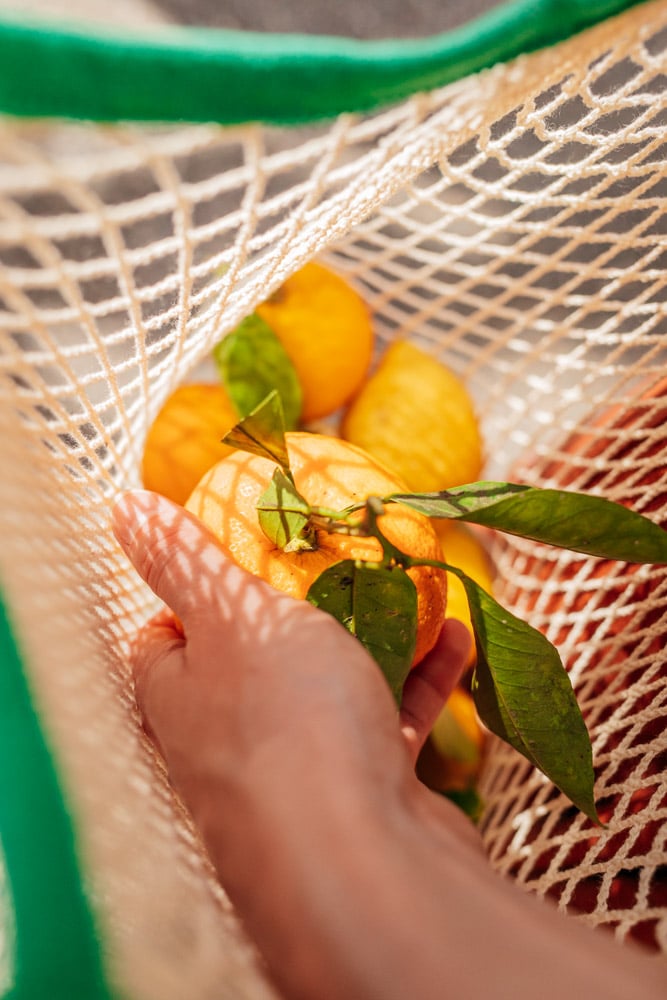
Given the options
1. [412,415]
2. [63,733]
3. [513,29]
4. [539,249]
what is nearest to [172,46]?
[513,29]

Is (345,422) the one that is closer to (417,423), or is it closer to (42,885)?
(417,423)

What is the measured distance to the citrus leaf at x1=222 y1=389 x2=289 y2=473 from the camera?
302 millimetres

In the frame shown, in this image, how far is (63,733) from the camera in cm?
28

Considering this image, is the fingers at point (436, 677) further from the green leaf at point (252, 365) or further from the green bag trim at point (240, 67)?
the green bag trim at point (240, 67)

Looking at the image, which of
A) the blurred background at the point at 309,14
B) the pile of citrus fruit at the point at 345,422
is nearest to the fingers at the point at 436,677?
the pile of citrus fruit at the point at 345,422

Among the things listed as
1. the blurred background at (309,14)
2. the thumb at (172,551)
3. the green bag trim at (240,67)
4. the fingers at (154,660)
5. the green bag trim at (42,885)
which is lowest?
the green bag trim at (42,885)

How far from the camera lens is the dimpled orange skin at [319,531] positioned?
333 mm

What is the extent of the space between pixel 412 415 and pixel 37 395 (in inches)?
11.0

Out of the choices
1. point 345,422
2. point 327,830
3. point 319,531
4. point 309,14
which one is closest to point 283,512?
point 319,531

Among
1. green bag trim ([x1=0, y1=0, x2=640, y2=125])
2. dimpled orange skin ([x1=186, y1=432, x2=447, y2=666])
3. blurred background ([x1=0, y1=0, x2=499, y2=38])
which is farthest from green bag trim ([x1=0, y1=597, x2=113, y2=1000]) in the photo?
blurred background ([x1=0, y1=0, x2=499, y2=38])

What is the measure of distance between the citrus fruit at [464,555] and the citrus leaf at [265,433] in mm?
212

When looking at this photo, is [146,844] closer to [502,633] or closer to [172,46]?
[502,633]

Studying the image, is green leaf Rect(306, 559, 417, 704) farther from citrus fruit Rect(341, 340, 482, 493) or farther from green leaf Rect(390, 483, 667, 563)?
citrus fruit Rect(341, 340, 482, 493)

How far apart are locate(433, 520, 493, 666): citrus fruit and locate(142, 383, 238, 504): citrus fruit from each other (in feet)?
0.55
